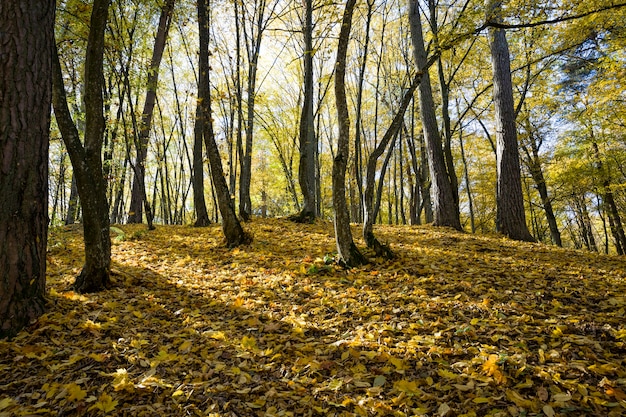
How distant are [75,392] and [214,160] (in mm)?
4661

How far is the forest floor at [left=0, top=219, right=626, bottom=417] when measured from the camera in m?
2.12

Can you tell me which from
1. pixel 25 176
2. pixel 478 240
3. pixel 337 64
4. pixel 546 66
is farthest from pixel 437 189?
pixel 25 176

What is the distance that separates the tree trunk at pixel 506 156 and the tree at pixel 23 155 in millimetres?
8074

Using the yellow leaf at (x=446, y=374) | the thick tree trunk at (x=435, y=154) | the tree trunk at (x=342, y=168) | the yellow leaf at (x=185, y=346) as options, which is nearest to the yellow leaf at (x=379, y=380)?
the yellow leaf at (x=446, y=374)

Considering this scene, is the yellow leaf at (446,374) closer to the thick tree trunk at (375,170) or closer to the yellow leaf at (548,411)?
the yellow leaf at (548,411)

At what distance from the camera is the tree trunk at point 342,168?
191 inches

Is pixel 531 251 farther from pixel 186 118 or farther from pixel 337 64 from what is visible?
pixel 186 118

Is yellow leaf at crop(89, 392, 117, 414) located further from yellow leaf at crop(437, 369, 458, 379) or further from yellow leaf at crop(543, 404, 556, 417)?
yellow leaf at crop(543, 404, 556, 417)

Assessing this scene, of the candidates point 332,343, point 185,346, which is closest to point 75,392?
point 185,346

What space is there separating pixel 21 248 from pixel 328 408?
9.55 ft

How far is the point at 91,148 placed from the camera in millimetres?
3908

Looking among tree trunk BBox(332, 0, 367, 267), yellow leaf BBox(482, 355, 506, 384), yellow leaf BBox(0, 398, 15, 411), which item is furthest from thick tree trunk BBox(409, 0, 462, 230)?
yellow leaf BBox(0, 398, 15, 411)

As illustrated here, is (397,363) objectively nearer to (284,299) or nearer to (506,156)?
(284,299)

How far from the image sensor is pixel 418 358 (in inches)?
103
